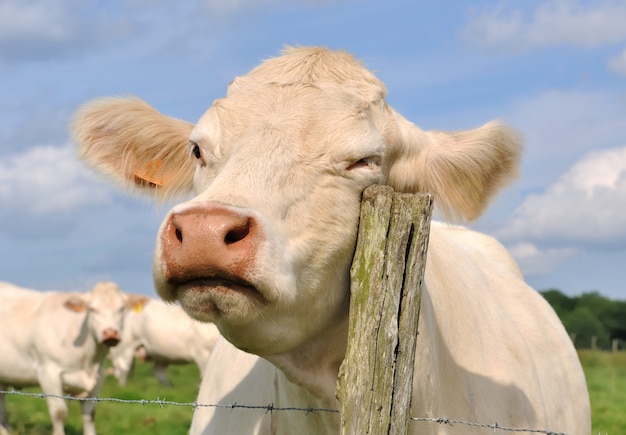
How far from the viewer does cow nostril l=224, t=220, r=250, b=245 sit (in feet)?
9.49

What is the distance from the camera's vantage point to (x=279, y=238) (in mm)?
3025

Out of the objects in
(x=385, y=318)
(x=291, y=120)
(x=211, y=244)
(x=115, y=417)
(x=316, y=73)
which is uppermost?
(x=316, y=73)

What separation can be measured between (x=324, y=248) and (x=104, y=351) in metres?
13.4

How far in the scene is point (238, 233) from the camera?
9.54 ft

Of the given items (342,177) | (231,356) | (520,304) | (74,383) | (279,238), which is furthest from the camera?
(74,383)

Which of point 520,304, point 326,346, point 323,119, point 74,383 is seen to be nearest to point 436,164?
point 323,119

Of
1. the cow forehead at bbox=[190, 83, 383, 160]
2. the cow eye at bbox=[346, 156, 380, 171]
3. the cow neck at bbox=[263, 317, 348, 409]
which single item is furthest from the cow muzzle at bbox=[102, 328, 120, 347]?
the cow eye at bbox=[346, 156, 380, 171]

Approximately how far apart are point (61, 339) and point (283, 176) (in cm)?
1344

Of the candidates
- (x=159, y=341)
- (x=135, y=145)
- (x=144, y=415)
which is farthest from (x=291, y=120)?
(x=159, y=341)

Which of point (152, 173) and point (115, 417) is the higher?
point (152, 173)

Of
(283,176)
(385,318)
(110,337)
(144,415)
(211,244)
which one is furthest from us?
(110,337)

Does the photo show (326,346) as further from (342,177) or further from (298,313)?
(342,177)

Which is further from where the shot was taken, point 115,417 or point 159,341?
point 159,341

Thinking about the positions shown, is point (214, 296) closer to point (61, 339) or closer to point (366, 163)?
point (366, 163)
